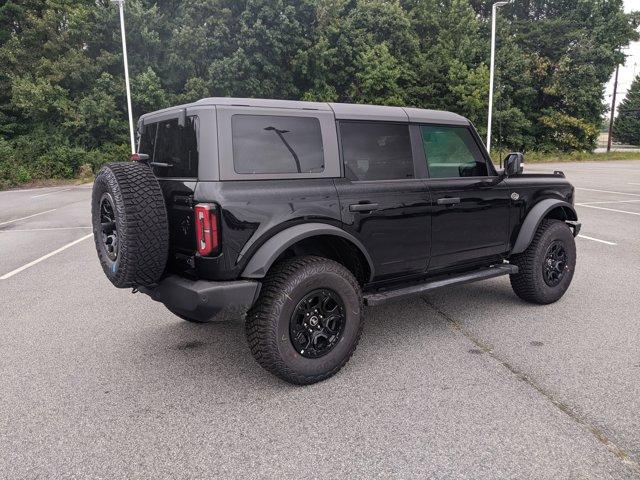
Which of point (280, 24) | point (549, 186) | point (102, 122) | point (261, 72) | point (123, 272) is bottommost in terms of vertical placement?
point (123, 272)

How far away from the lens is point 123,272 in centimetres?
321

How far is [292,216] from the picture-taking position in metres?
3.29

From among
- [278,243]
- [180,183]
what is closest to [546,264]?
[278,243]

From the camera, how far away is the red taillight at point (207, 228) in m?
3.02

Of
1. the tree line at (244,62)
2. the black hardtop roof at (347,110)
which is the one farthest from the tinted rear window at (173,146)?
the tree line at (244,62)

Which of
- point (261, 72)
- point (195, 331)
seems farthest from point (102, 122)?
point (195, 331)

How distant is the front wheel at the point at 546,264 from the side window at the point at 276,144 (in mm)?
2461

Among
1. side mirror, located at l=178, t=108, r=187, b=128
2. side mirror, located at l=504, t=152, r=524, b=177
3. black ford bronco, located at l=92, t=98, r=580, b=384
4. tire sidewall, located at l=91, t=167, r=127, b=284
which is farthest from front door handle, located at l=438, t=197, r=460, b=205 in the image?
tire sidewall, located at l=91, t=167, r=127, b=284

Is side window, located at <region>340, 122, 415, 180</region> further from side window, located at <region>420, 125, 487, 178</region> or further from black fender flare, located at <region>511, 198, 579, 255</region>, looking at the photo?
black fender flare, located at <region>511, 198, 579, 255</region>

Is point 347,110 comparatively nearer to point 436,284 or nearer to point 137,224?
point 436,284

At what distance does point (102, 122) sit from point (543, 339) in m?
28.3

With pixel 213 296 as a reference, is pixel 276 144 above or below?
above

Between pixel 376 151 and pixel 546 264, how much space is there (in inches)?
89.5

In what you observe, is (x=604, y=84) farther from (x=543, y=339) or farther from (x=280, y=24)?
(x=543, y=339)
